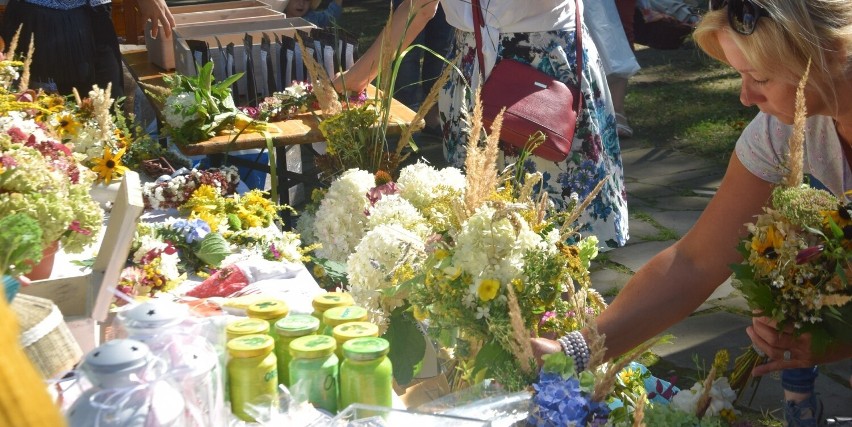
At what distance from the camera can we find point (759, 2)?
1.58 m

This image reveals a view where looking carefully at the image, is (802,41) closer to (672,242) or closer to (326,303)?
(326,303)

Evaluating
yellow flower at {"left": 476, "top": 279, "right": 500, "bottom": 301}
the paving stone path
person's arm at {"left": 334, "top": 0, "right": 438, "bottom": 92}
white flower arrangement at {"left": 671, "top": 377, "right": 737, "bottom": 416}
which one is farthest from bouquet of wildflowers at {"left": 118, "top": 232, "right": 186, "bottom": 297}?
the paving stone path

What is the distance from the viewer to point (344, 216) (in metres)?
2.48

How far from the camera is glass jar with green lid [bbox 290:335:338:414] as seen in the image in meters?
1.41

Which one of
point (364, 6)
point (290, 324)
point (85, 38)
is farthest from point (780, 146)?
point (364, 6)

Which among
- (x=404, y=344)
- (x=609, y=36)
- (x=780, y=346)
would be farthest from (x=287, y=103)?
(x=609, y=36)

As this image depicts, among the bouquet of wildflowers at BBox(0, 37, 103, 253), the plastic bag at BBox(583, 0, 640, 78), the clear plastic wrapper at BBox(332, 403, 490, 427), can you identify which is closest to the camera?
the clear plastic wrapper at BBox(332, 403, 490, 427)

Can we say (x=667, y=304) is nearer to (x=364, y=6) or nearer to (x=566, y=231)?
(x=566, y=231)

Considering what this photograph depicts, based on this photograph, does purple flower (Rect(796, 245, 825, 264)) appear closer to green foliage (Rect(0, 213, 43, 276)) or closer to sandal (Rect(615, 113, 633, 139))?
green foliage (Rect(0, 213, 43, 276))

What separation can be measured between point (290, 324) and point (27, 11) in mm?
2921

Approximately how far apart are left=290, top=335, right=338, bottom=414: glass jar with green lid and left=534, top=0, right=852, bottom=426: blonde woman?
406 millimetres

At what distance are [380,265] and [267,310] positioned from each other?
0.33 meters

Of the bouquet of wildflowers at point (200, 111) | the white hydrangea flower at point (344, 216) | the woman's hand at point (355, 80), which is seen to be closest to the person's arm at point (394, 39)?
the woman's hand at point (355, 80)

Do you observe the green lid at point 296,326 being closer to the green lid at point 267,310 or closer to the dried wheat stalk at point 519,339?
the green lid at point 267,310
